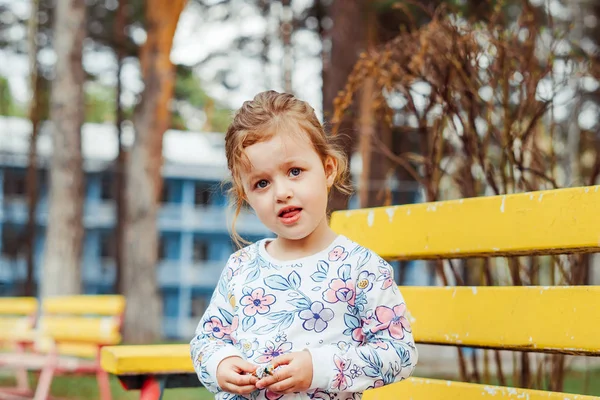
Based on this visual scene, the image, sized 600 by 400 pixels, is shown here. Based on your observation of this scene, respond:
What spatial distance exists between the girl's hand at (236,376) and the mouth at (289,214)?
316 millimetres

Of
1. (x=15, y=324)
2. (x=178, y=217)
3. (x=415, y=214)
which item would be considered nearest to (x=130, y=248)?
(x=15, y=324)

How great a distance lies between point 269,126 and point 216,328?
1.59 feet

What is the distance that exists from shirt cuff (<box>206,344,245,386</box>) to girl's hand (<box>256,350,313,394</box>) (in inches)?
6.9

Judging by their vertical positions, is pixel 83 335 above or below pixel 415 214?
below

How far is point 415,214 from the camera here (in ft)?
8.18

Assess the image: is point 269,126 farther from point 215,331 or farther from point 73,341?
point 73,341

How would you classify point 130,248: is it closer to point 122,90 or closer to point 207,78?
point 207,78

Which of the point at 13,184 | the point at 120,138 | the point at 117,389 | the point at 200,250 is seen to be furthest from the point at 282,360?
the point at 200,250

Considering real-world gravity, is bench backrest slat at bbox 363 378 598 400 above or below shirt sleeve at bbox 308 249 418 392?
below

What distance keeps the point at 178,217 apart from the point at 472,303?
34.1 m

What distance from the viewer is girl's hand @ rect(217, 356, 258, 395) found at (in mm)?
1855

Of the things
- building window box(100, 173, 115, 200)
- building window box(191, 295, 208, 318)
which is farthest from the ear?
building window box(191, 295, 208, 318)

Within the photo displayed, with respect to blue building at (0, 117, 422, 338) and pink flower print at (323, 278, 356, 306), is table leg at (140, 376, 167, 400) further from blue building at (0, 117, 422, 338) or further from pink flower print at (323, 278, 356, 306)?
blue building at (0, 117, 422, 338)

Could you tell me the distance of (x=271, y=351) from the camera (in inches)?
77.0
